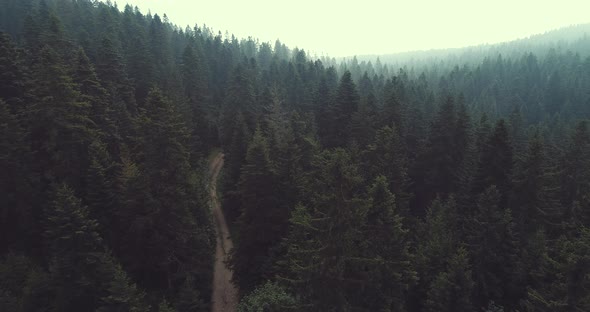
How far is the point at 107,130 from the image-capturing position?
34.8m

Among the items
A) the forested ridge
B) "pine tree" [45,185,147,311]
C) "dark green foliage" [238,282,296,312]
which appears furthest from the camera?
"pine tree" [45,185,147,311]

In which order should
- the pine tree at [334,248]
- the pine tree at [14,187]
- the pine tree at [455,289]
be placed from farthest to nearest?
the pine tree at [14,187] < the pine tree at [455,289] < the pine tree at [334,248]

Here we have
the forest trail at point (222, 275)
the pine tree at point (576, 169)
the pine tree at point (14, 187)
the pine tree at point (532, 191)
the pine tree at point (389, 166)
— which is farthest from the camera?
the pine tree at point (576, 169)

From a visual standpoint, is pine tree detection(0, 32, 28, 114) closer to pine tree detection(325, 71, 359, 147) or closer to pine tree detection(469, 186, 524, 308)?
pine tree detection(325, 71, 359, 147)

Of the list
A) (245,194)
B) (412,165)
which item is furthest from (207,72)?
(245,194)

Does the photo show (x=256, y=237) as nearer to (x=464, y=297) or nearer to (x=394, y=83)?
(x=464, y=297)

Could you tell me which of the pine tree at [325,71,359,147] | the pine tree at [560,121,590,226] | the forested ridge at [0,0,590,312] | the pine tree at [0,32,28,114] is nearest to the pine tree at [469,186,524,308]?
the forested ridge at [0,0,590,312]

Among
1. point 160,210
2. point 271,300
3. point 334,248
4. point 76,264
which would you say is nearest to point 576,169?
point 271,300

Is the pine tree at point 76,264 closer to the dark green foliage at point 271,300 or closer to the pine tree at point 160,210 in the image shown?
the pine tree at point 160,210

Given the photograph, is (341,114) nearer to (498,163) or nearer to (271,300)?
(498,163)

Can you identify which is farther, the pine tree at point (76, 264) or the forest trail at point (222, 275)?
the forest trail at point (222, 275)

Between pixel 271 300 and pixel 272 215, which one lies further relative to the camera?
pixel 272 215

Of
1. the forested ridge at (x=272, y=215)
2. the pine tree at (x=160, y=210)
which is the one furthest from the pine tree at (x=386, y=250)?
the pine tree at (x=160, y=210)

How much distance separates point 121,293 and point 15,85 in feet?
89.7
